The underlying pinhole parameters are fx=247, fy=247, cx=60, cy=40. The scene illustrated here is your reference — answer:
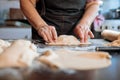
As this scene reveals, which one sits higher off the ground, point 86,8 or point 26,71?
point 86,8

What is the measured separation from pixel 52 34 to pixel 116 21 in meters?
1.40

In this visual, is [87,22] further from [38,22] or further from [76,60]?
[76,60]

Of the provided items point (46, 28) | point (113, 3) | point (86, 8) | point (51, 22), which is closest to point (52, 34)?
point (46, 28)

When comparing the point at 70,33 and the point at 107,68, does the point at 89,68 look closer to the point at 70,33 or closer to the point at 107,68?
the point at 107,68

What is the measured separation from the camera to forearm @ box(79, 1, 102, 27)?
1.09 meters

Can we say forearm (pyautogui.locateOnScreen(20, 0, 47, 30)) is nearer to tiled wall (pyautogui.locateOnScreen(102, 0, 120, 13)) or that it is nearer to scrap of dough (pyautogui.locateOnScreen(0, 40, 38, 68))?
scrap of dough (pyautogui.locateOnScreen(0, 40, 38, 68))

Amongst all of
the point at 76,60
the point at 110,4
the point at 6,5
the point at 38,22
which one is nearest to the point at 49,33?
the point at 38,22

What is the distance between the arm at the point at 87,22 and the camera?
100 centimetres

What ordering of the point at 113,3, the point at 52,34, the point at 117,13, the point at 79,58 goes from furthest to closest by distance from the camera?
the point at 113,3 → the point at 117,13 → the point at 52,34 → the point at 79,58

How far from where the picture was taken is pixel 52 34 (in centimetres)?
93

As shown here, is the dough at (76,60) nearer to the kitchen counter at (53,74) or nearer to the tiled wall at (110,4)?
the kitchen counter at (53,74)

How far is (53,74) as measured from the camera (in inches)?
19.0

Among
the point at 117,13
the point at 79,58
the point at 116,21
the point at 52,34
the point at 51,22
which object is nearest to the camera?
the point at 79,58

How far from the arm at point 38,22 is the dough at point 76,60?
0.28 metres
